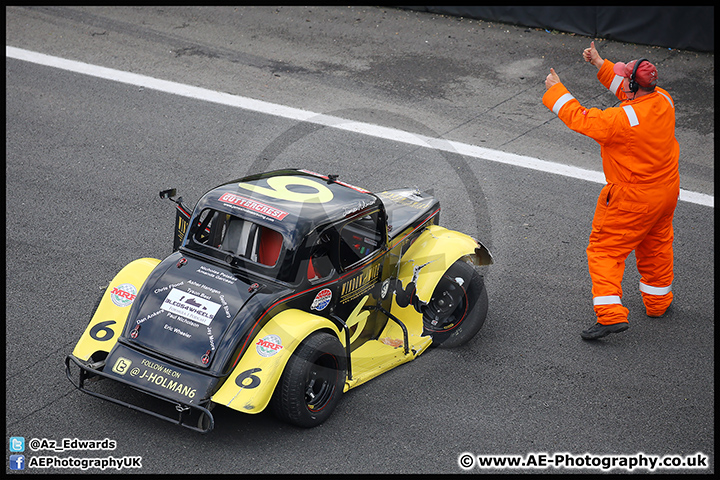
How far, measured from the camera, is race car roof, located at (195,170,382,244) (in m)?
5.02

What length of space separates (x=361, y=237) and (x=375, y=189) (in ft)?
8.37

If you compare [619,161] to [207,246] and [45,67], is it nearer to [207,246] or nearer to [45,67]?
[207,246]

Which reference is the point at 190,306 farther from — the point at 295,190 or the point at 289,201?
the point at 295,190

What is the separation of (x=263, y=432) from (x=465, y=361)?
5.94ft

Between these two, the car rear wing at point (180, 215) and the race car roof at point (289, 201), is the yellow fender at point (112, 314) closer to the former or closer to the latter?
the car rear wing at point (180, 215)

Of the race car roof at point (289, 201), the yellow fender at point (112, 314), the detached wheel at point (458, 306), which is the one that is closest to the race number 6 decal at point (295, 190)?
the race car roof at point (289, 201)

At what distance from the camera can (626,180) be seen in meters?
5.84

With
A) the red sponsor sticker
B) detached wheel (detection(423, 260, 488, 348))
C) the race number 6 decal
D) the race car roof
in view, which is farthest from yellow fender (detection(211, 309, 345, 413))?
detached wheel (detection(423, 260, 488, 348))

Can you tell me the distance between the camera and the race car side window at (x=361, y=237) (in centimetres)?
562

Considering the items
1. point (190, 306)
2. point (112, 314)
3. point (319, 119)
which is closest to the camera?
point (190, 306)
